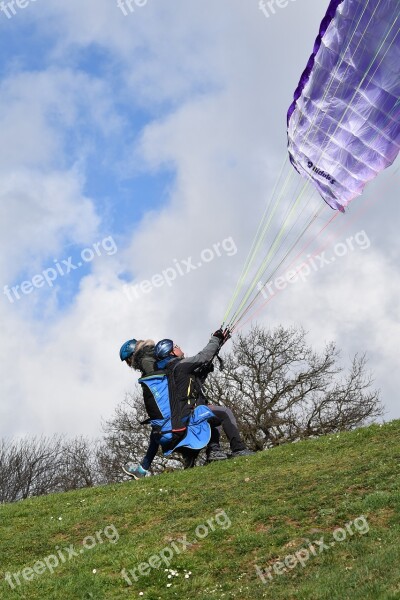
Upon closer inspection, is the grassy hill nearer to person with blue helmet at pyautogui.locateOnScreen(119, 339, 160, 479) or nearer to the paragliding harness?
the paragliding harness

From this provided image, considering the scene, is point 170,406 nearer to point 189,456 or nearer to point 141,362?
point 189,456

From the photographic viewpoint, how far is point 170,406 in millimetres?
14695

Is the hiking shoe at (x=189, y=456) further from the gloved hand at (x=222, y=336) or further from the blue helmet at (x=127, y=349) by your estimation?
the blue helmet at (x=127, y=349)

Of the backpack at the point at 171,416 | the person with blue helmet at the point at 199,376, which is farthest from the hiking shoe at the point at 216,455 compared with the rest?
the backpack at the point at 171,416

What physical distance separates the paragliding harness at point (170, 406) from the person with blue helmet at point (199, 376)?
0.02 metres

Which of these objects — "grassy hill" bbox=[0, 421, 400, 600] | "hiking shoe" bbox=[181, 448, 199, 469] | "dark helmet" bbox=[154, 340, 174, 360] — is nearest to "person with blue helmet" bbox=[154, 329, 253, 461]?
"dark helmet" bbox=[154, 340, 174, 360]

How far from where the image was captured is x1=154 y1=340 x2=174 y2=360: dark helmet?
49.7 feet

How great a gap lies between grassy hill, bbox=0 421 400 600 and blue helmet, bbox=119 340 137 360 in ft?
9.93

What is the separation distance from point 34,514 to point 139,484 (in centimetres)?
210

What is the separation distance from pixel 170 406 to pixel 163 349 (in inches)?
48.9

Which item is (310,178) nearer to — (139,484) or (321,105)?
(321,105)

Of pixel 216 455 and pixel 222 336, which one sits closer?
pixel 222 336

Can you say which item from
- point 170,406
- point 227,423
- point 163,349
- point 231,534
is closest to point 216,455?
point 227,423

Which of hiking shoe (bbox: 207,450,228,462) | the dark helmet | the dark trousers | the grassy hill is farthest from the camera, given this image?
the dark helmet
